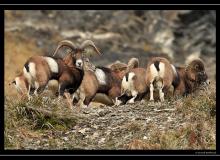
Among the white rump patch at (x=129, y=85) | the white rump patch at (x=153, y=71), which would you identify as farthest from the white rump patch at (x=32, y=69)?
the white rump patch at (x=153, y=71)

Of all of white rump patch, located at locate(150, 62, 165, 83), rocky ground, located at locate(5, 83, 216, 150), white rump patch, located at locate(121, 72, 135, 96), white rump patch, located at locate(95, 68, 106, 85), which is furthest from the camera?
white rump patch, located at locate(95, 68, 106, 85)

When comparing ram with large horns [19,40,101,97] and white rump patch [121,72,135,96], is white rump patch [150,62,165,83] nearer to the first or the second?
white rump patch [121,72,135,96]

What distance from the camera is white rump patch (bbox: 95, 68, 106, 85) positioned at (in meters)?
20.8

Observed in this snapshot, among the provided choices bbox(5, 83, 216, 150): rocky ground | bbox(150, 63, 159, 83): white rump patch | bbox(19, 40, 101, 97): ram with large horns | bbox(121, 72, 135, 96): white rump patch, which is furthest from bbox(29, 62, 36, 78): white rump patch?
bbox(150, 63, 159, 83): white rump patch

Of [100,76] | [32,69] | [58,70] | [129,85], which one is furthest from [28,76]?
[129,85]

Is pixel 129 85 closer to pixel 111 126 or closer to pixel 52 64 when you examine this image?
pixel 52 64

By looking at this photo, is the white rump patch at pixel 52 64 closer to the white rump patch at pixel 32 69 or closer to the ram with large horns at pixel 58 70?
the ram with large horns at pixel 58 70

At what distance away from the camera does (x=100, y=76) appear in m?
20.8

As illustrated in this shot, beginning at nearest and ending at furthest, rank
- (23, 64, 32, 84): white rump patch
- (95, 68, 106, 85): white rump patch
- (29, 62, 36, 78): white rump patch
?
1. (29, 62, 36, 78): white rump patch
2. (23, 64, 32, 84): white rump patch
3. (95, 68, 106, 85): white rump patch

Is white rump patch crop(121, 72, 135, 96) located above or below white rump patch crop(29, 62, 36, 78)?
below

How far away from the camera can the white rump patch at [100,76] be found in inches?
817

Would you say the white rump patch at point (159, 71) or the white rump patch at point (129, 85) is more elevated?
the white rump patch at point (159, 71)

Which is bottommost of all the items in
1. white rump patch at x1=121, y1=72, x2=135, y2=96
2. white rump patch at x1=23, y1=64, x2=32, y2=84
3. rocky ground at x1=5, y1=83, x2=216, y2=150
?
rocky ground at x1=5, y1=83, x2=216, y2=150

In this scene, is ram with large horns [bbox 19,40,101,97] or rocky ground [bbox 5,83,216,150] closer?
rocky ground [bbox 5,83,216,150]
